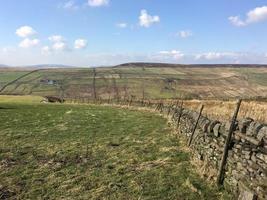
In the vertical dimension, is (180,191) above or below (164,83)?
above

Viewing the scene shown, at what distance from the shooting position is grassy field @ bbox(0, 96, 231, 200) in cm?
1328

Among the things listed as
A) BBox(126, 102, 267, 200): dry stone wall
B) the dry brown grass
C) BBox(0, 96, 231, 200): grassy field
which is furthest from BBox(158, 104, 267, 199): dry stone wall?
the dry brown grass

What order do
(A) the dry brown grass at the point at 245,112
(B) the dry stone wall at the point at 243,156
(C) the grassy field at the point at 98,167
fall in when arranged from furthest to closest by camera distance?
(A) the dry brown grass at the point at 245,112
(C) the grassy field at the point at 98,167
(B) the dry stone wall at the point at 243,156

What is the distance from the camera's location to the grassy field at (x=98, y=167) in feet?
43.6

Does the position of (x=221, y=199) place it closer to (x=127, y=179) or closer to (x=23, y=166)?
(x=127, y=179)

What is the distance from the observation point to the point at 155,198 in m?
12.5

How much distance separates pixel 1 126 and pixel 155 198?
72.7 feet

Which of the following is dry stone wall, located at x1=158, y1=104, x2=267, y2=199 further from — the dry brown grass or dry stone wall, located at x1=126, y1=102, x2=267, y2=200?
the dry brown grass

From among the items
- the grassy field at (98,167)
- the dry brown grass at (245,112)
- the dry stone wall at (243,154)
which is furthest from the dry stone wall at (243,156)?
the dry brown grass at (245,112)

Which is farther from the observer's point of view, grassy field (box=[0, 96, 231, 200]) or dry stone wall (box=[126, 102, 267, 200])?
grassy field (box=[0, 96, 231, 200])

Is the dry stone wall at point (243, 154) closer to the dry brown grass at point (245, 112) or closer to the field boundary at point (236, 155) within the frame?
the field boundary at point (236, 155)

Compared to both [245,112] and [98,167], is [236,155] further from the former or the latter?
[245,112]

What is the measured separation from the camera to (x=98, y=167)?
16703 mm

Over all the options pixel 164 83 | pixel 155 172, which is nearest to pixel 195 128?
pixel 155 172
